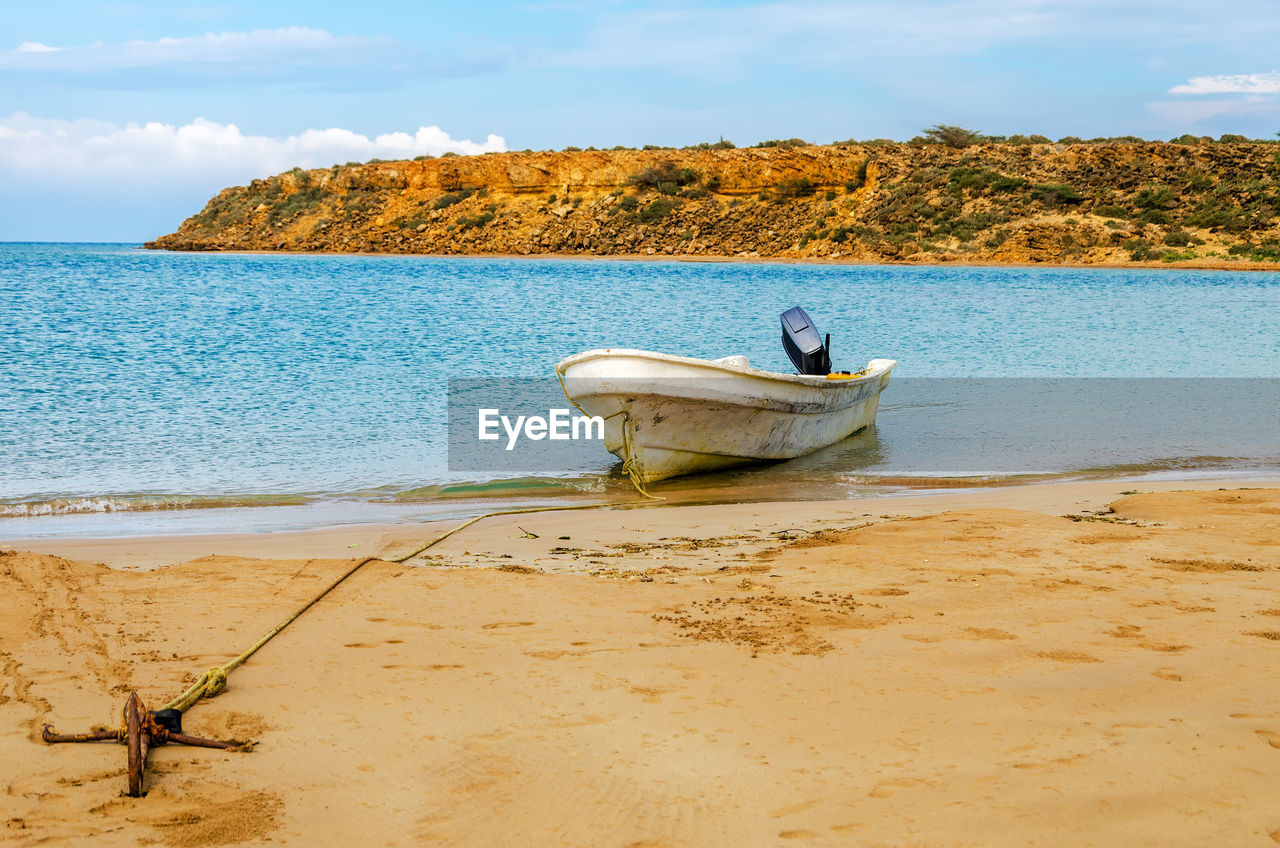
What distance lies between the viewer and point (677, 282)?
126 feet

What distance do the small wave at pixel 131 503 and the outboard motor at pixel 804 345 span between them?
6064mm

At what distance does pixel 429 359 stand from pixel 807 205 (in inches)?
1820

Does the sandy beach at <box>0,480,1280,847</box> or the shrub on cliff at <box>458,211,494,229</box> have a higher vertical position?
the shrub on cliff at <box>458,211,494,229</box>

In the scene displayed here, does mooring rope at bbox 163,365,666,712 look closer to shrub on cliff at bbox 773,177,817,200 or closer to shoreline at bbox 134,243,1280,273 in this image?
shoreline at bbox 134,243,1280,273

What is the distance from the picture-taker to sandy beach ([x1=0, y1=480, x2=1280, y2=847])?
9.59 ft

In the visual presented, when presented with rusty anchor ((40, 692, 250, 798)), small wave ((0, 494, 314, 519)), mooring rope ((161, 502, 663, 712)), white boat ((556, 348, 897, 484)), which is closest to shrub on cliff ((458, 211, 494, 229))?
white boat ((556, 348, 897, 484))

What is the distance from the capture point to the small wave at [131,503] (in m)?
8.12

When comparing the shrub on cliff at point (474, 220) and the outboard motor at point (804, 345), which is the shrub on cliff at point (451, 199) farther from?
the outboard motor at point (804, 345)

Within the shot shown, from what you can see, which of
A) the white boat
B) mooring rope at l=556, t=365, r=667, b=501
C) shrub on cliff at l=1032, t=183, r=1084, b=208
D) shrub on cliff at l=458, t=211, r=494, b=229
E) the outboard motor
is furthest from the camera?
shrub on cliff at l=458, t=211, r=494, b=229

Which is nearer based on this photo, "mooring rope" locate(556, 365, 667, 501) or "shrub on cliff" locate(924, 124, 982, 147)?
"mooring rope" locate(556, 365, 667, 501)

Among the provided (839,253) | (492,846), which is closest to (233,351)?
(492,846)

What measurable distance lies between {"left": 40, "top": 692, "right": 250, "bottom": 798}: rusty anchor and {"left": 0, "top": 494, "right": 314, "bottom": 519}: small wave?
17.7ft

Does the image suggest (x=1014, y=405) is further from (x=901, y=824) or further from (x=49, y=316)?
(x=49, y=316)

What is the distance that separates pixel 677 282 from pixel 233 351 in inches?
879
